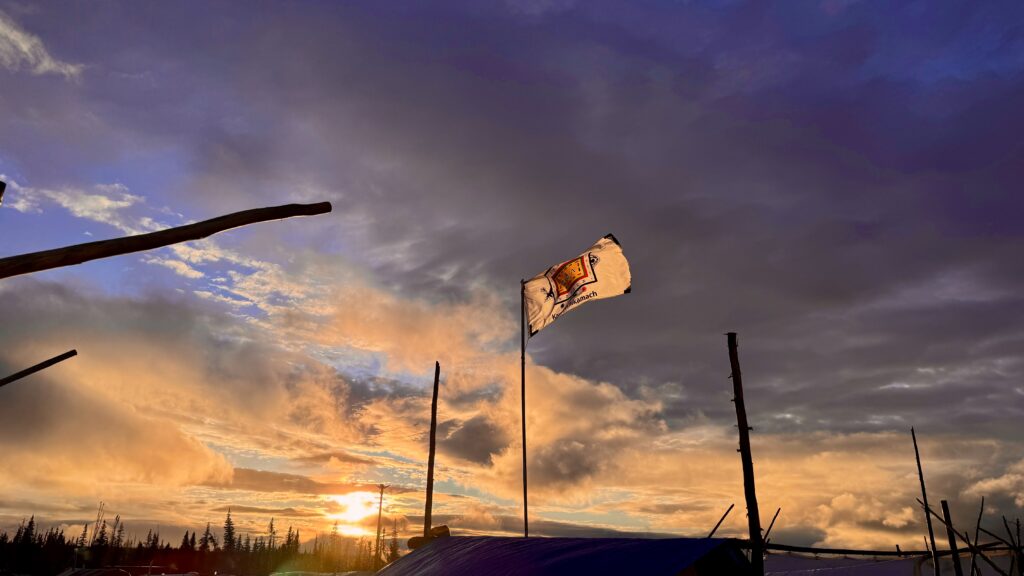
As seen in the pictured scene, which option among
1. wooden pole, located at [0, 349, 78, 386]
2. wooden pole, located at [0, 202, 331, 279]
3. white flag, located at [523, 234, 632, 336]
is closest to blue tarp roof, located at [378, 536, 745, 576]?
white flag, located at [523, 234, 632, 336]

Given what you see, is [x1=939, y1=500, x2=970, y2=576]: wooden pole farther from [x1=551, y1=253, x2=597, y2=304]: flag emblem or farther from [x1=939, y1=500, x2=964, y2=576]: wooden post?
[x1=551, y1=253, x2=597, y2=304]: flag emblem

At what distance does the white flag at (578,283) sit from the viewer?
26.0 metres

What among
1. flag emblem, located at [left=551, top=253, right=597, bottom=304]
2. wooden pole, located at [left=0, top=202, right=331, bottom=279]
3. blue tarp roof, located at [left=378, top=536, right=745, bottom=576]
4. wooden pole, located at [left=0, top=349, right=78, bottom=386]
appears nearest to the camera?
wooden pole, located at [left=0, top=202, right=331, bottom=279]

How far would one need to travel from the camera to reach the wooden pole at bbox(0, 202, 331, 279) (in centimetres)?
309

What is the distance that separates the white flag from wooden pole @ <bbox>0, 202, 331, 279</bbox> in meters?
22.4

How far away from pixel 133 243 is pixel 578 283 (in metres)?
23.8

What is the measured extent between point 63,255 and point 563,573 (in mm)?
14676

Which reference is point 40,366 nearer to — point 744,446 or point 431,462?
point 744,446

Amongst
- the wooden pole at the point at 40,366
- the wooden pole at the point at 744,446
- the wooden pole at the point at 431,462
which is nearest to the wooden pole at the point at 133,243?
the wooden pole at the point at 40,366

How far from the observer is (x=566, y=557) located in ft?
55.3

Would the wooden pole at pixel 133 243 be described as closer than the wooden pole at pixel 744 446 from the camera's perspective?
Yes

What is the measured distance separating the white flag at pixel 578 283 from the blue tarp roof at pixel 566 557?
9648mm

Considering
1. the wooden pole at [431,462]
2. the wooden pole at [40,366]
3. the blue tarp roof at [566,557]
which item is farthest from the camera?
the wooden pole at [431,462]

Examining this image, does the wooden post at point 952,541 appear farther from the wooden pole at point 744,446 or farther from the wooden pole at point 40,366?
the wooden pole at point 40,366
